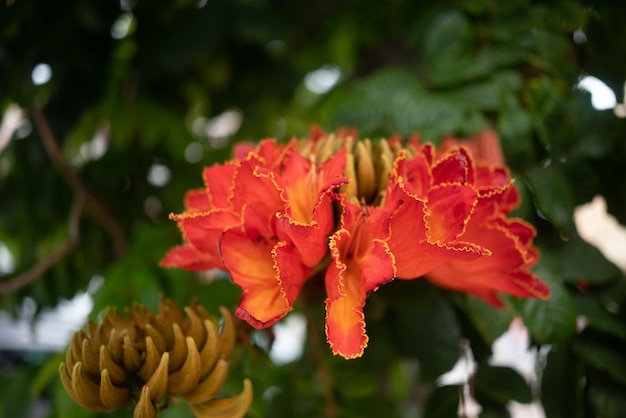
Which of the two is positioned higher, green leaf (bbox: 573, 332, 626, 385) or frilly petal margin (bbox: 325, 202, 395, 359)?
frilly petal margin (bbox: 325, 202, 395, 359)

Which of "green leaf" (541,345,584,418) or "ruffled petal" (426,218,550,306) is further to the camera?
"green leaf" (541,345,584,418)

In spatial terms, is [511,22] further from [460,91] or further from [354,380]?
[354,380]

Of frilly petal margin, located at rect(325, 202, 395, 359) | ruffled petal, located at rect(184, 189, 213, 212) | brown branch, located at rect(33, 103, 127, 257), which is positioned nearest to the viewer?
frilly petal margin, located at rect(325, 202, 395, 359)

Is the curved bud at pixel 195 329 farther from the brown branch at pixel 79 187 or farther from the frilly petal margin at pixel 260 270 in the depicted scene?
the brown branch at pixel 79 187

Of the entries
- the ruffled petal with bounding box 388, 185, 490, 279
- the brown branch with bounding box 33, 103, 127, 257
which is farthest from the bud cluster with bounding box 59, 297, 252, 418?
the brown branch with bounding box 33, 103, 127, 257

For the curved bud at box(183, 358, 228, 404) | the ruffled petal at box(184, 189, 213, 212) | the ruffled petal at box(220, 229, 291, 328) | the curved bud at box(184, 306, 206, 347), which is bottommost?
the curved bud at box(183, 358, 228, 404)

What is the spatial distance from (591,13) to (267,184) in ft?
1.56

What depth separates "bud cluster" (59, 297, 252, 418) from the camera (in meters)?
0.33

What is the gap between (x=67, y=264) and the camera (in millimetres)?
824

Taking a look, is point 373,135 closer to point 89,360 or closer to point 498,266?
point 498,266

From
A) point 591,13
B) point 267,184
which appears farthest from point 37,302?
point 591,13

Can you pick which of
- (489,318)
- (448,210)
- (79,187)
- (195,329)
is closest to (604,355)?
(489,318)

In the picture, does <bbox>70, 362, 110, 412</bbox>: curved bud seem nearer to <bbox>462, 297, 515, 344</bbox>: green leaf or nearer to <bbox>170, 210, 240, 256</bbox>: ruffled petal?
<bbox>170, 210, 240, 256</bbox>: ruffled petal

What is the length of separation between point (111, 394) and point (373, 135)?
0.40 meters
